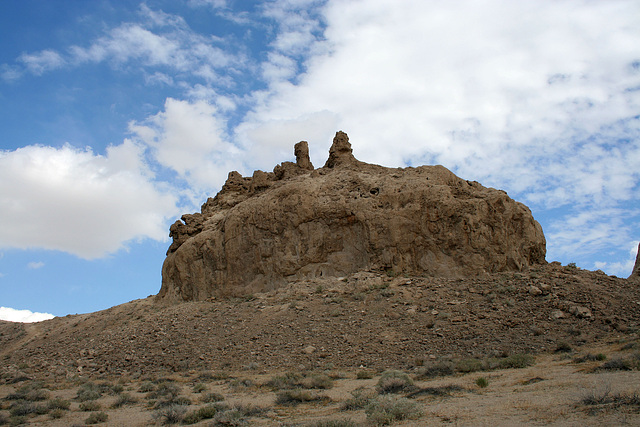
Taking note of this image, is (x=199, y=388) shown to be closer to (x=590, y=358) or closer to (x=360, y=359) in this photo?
(x=360, y=359)

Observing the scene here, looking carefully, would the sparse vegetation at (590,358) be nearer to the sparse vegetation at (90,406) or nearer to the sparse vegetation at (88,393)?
the sparse vegetation at (90,406)

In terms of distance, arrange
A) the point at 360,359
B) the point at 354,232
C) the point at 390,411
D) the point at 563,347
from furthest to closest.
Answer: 1. the point at 354,232
2. the point at 360,359
3. the point at 563,347
4. the point at 390,411

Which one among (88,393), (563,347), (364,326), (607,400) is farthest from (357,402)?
(88,393)

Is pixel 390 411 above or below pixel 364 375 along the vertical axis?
below

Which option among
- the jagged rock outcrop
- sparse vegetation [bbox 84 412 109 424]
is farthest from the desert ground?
the jagged rock outcrop

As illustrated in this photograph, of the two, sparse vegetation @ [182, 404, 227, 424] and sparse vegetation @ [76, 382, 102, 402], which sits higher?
sparse vegetation @ [76, 382, 102, 402]

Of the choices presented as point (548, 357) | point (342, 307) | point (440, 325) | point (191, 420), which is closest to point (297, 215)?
point (342, 307)

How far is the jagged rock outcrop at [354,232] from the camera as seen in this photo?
72.5 ft

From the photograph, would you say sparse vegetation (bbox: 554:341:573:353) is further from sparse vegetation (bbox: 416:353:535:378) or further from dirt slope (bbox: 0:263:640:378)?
sparse vegetation (bbox: 416:353:535:378)

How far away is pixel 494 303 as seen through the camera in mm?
18641

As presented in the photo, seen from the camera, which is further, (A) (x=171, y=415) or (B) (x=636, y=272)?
(B) (x=636, y=272)

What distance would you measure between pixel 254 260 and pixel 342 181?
247 inches

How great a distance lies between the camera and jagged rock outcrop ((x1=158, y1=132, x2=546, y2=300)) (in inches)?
870

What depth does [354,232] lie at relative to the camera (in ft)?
78.1
